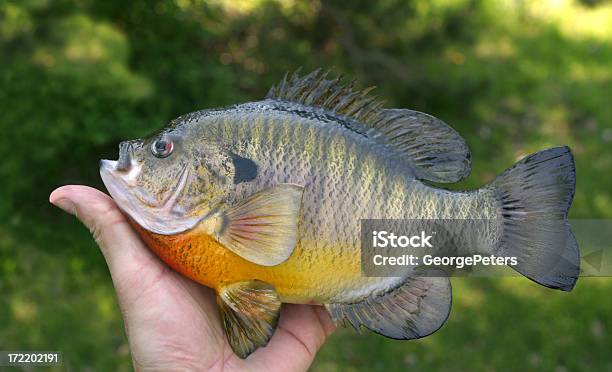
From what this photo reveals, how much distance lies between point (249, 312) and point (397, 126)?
70 centimetres

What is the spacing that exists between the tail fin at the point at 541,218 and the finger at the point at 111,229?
105cm

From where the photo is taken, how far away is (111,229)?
1.77 m

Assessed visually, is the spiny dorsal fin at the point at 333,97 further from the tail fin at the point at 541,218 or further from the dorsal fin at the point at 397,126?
the tail fin at the point at 541,218

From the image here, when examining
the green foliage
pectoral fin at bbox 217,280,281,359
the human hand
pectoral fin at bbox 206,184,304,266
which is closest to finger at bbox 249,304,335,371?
the human hand

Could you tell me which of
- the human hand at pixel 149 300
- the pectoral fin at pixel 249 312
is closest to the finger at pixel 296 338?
the human hand at pixel 149 300

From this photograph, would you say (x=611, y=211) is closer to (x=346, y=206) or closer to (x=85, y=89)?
(x=346, y=206)

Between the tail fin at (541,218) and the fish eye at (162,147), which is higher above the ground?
the fish eye at (162,147)

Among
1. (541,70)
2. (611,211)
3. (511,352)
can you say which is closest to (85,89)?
(511,352)

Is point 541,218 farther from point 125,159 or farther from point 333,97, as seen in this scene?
point 125,159

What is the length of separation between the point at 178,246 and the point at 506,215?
36.8 inches

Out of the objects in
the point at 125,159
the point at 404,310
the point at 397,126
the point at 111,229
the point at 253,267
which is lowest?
the point at 404,310

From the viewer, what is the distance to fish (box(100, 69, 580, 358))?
165 cm

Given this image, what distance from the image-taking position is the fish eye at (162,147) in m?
1.66

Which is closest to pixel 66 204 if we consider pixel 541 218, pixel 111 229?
pixel 111 229
